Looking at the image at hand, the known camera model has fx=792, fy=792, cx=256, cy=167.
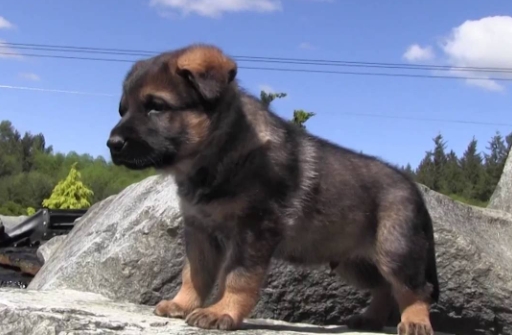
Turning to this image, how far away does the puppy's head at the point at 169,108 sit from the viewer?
454 cm

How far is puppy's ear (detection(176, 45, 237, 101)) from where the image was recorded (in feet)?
15.2

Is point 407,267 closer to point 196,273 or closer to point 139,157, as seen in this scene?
point 196,273

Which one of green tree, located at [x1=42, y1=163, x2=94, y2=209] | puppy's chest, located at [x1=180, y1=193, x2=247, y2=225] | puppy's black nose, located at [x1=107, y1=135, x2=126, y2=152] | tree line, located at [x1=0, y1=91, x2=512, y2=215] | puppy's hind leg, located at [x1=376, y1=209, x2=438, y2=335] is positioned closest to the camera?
puppy's black nose, located at [x1=107, y1=135, x2=126, y2=152]

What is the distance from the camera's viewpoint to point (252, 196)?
15.5ft

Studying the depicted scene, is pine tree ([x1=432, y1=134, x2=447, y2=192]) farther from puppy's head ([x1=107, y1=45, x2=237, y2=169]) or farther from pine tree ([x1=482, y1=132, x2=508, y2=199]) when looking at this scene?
puppy's head ([x1=107, y1=45, x2=237, y2=169])

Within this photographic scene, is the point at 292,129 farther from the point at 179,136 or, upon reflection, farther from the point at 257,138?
the point at 179,136

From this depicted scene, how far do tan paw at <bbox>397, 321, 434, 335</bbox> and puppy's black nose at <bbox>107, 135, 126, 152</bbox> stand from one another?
2163 millimetres

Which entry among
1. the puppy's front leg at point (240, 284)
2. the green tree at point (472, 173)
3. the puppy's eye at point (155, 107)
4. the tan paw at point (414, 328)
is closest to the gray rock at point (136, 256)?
the puppy's front leg at point (240, 284)

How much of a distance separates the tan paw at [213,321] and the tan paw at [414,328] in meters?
1.18

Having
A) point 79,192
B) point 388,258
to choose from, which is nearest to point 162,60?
point 388,258

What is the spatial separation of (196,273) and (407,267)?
55.2 inches

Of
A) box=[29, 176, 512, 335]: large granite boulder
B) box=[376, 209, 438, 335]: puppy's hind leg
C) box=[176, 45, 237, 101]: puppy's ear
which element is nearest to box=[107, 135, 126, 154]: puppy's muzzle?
box=[176, 45, 237, 101]: puppy's ear

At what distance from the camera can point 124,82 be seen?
4871 mm

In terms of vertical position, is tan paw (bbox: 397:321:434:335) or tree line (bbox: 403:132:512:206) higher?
tree line (bbox: 403:132:512:206)
